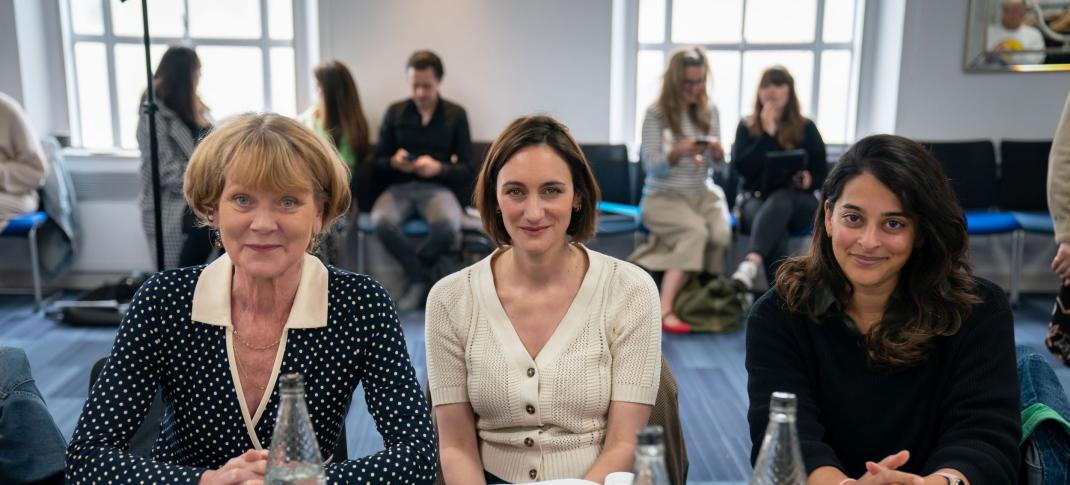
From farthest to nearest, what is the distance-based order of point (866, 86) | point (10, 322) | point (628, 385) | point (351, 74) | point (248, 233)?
point (866, 86), point (351, 74), point (10, 322), point (628, 385), point (248, 233)

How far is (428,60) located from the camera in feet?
16.8

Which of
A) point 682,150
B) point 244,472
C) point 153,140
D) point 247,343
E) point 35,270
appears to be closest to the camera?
point 244,472

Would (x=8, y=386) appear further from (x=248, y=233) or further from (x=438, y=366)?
(x=438, y=366)

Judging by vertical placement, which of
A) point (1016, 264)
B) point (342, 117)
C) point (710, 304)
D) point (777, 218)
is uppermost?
point (342, 117)

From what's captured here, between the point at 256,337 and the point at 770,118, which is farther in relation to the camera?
the point at 770,118

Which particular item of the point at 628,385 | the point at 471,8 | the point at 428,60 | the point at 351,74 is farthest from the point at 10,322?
the point at 628,385

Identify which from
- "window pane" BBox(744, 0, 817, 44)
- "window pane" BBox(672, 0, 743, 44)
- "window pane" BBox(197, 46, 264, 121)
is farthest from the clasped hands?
"window pane" BBox(744, 0, 817, 44)

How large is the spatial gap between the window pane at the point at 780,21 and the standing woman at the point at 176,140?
3.44 m

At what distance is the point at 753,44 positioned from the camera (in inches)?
233

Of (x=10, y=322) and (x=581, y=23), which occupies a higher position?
(x=581, y=23)

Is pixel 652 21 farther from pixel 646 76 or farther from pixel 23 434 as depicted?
pixel 23 434

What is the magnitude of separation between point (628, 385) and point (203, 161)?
934 mm

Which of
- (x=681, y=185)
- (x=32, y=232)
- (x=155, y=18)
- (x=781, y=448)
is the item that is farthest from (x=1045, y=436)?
(x=155, y=18)

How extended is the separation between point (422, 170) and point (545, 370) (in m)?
3.40
